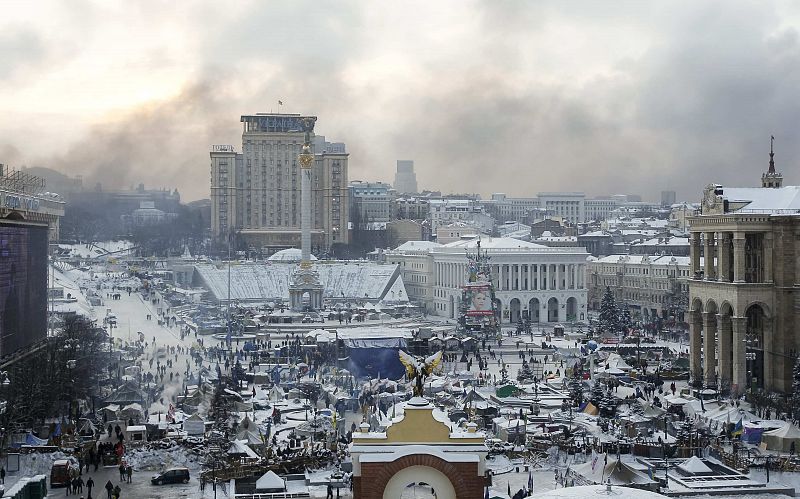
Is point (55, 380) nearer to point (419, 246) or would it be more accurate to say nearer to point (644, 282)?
point (644, 282)

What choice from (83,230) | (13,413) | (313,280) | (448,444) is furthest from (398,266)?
(448,444)

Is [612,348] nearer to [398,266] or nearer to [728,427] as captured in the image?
[728,427]

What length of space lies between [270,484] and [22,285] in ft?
64.5

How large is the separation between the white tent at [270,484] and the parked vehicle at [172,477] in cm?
287

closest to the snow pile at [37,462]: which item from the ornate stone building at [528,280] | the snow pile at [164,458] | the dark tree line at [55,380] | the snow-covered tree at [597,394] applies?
the dark tree line at [55,380]

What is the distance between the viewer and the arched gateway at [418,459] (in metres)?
13.0

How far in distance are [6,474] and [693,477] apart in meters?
15.7

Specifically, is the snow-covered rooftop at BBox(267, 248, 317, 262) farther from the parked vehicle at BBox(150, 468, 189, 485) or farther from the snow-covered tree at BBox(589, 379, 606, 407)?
the parked vehicle at BBox(150, 468, 189, 485)

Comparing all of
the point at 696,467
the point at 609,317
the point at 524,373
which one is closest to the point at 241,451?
the point at 696,467

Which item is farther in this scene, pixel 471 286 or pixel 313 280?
pixel 313 280

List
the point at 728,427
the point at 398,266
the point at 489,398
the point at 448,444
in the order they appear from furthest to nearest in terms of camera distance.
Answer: the point at 398,266
the point at 489,398
the point at 728,427
the point at 448,444

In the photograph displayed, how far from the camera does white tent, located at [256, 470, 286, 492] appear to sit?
23734 mm

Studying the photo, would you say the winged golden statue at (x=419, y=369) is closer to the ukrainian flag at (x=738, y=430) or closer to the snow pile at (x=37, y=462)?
Answer: the snow pile at (x=37, y=462)

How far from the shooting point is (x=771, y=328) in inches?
1590
